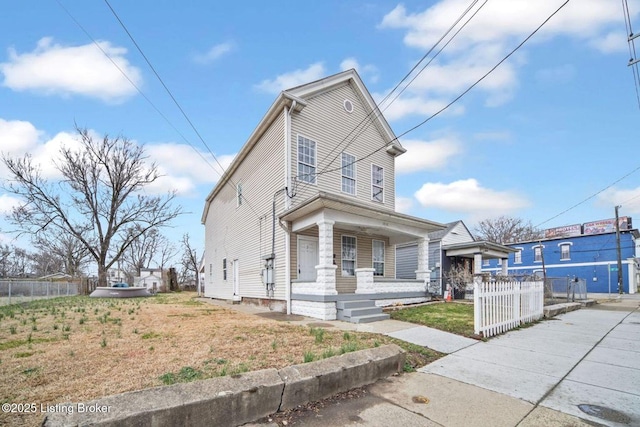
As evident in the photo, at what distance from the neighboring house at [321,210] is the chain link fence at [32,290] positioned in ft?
32.0

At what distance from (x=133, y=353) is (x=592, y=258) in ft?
131

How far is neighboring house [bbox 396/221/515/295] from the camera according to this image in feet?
58.7

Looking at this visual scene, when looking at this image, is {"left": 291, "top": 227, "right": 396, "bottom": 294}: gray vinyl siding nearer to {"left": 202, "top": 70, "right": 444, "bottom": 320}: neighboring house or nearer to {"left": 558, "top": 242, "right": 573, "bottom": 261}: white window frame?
{"left": 202, "top": 70, "right": 444, "bottom": 320}: neighboring house

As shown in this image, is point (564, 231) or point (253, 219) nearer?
point (253, 219)

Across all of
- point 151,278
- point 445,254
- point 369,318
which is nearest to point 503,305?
point 369,318

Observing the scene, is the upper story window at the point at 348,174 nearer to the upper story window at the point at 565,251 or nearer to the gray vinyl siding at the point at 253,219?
the gray vinyl siding at the point at 253,219

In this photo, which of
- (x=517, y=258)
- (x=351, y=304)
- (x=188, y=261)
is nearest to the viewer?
(x=351, y=304)

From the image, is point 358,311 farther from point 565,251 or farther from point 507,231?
point 507,231

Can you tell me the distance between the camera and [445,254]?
62.1ft

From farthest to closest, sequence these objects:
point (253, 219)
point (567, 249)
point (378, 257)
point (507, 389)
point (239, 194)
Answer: point (567, 249)
point (239, 194)
point (253, 219)
point (378, 257)
point (507, 389)

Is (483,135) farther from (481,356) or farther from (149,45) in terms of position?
(149,45)

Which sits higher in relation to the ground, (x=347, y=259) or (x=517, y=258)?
(x=347, y=259)

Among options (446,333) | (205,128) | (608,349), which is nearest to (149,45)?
(205,128)

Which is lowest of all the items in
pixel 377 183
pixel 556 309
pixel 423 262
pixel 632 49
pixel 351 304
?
pixel 556 309
